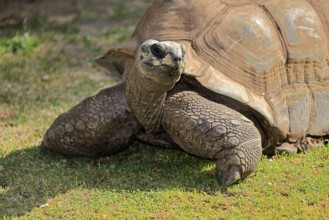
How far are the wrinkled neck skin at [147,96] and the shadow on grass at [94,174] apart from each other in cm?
33

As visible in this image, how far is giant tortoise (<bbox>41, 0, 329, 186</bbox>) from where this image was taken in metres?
4.33

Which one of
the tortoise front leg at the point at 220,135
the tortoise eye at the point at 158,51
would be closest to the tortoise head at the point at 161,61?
the tortoise eye at the point at 158,51

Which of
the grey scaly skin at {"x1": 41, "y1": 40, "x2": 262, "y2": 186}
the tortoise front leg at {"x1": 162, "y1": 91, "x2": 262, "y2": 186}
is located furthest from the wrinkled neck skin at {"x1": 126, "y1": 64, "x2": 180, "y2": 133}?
the tortoise front leg at {"x1": 162, "y1": 91, "x2": 262, "y2": 186}

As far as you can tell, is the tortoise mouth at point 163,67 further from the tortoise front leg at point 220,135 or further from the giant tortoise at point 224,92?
the tortoise front leg at point 220,135

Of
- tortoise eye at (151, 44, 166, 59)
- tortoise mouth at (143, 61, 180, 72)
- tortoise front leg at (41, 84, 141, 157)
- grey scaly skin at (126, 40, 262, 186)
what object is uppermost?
tortoise eye at (151, 44, 166, 59)

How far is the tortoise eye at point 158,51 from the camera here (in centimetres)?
394

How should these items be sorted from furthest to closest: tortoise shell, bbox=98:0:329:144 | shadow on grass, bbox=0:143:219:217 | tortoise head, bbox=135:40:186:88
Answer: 1. tortoise shell, bbox=98:0:329:144
2. shadow on grass, bbox=0:143:219:217
3. tortoise head, bbox=135:40:186:88

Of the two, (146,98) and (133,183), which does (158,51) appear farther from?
(133,183)

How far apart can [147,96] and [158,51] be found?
0.49 metres

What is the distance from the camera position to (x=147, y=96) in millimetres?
4375

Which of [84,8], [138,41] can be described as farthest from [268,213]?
[84,8]

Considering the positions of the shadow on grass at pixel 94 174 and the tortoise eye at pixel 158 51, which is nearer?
the tortoise eye at pixel 158 51

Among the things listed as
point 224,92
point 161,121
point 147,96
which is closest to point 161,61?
point 147,96

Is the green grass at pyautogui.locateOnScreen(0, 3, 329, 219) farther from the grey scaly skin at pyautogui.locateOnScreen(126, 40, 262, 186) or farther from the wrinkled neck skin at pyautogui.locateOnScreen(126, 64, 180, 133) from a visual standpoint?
the wrinkled neck skin at pyautogui.locateOnScreen(126, 64, 180, 133)
